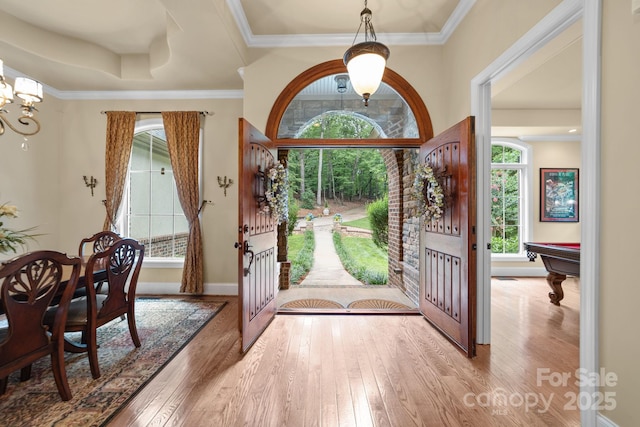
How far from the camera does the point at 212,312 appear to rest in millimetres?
3625

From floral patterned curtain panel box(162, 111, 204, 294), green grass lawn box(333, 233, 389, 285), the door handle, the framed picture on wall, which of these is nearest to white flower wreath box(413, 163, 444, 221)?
the door handle

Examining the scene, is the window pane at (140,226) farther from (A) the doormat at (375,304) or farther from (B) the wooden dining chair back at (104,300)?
(A) the doormat at (375,304)

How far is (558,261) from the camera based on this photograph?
367cm

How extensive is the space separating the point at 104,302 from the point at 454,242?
3.04m

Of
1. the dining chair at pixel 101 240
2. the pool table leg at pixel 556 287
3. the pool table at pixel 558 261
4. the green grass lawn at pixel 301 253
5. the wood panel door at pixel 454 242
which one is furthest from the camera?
the green grass lawn at pixel 301 253

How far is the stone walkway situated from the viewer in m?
Answer: 4.55

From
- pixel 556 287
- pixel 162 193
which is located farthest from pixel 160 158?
pixel 556 287

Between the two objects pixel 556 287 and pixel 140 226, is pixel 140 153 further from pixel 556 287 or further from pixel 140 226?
pixel 556 287

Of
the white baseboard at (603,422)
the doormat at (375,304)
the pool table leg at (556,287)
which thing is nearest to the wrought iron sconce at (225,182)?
the doormat at (375,304)

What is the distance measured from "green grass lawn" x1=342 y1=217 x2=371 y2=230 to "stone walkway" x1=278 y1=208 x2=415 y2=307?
0.11 metres

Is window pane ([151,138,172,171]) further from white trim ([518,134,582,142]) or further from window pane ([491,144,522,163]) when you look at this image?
white trim ([518,134,582,142])

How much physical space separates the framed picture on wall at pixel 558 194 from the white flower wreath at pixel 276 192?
17.8ft

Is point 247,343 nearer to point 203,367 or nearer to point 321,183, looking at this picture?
point 203,367

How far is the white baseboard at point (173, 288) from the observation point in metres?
4.36
